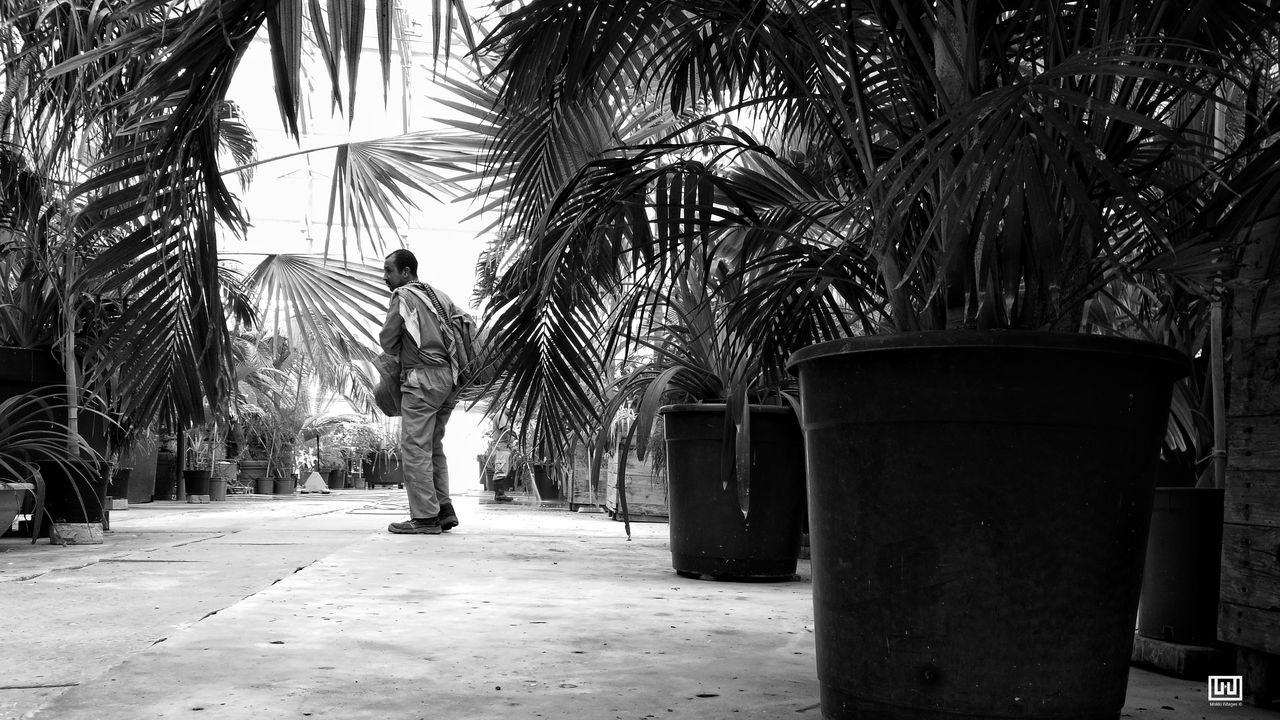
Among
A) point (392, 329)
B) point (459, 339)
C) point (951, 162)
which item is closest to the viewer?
point (951, 162)

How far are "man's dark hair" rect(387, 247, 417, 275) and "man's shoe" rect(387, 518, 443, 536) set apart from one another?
1.16 metres

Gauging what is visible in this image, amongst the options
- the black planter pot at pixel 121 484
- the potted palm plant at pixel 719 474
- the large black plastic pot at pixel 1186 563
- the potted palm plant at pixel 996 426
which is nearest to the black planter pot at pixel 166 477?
the black planter pot at pixel 121 484

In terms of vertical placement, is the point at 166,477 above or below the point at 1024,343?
below

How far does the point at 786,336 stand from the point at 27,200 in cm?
289

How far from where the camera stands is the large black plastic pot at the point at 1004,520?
1085 mm

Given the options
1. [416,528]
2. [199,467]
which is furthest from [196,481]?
[416,528]

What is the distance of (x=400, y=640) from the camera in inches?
70.2

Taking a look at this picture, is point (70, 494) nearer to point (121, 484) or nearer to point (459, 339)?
point (459, 339)

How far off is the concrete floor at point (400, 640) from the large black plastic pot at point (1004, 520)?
267mm

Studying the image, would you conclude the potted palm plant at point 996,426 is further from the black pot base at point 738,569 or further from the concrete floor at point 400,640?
the black pot base at point 738,569

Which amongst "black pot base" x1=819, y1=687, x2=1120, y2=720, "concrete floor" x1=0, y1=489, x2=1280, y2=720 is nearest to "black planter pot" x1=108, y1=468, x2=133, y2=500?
"concrete floor" x1=0, y1=489, x2=1280, y2=720

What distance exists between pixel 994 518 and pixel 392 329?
3.72 m

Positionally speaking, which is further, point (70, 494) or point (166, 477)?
point (166, 477)

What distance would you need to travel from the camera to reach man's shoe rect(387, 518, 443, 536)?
4504 mm
